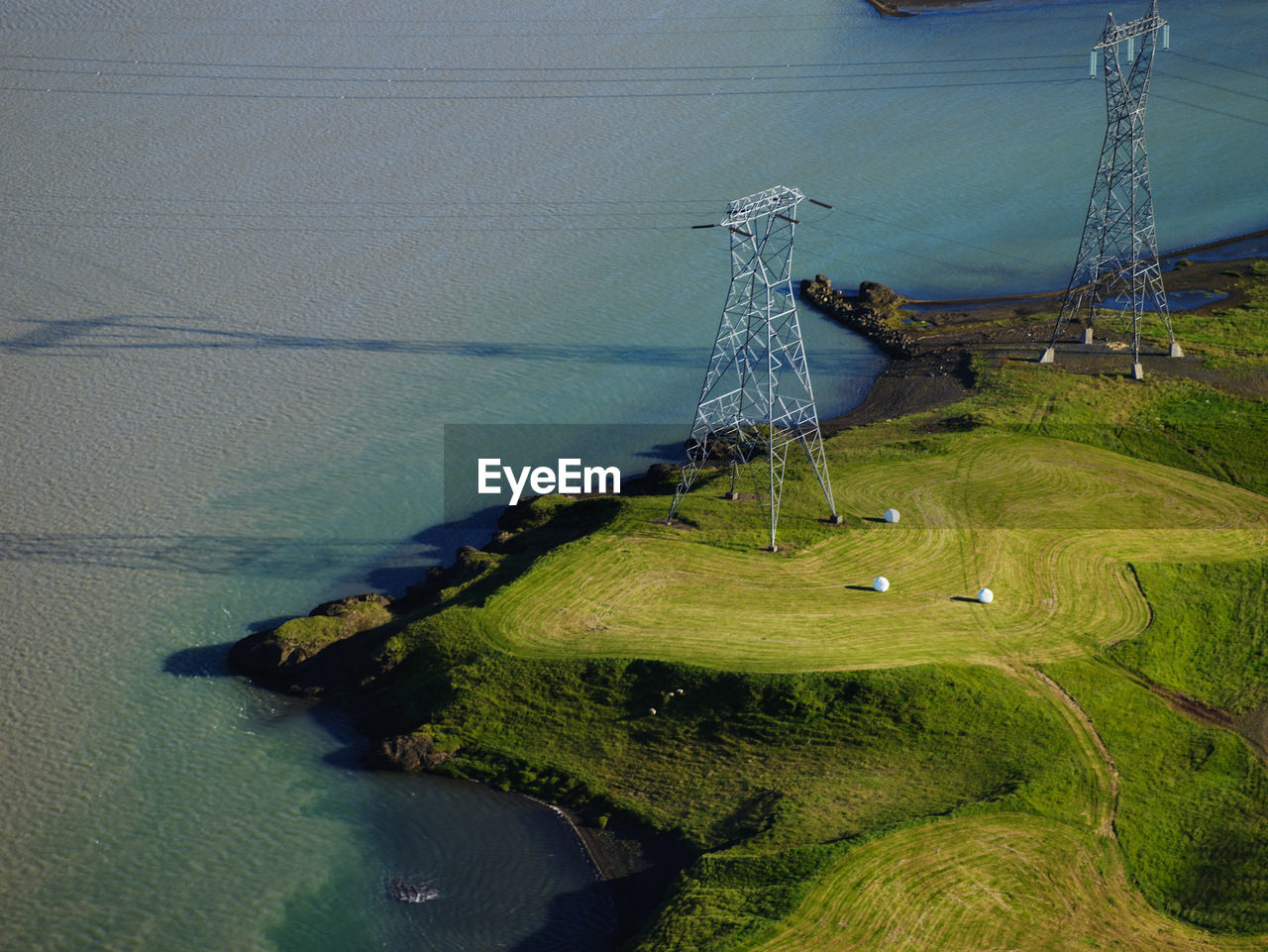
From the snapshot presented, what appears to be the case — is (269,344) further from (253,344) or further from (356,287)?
(356,287)

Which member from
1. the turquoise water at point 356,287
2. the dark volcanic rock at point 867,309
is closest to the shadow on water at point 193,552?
the turquoise water at point 356,287

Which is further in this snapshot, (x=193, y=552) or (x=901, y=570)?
(x=193, y=552)

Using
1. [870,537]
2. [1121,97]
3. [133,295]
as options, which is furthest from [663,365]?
[133,295]

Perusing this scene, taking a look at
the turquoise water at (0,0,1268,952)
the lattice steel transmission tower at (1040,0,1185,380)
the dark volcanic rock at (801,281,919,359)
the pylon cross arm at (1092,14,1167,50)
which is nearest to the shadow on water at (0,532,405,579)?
the turquoise water at (0,0,1268,952)

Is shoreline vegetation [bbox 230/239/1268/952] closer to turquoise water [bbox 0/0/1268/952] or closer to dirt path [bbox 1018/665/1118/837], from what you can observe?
dirt path [bbox 1018/665/1118/837]

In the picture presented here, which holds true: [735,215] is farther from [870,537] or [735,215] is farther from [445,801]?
[445,801]

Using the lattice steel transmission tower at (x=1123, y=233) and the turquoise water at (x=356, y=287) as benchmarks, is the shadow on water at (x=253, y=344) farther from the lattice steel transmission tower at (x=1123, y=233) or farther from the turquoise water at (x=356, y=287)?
the lattice steel transmission tower at (x=1123, y=233)

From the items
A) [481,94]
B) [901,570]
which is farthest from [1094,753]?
[481,94]
